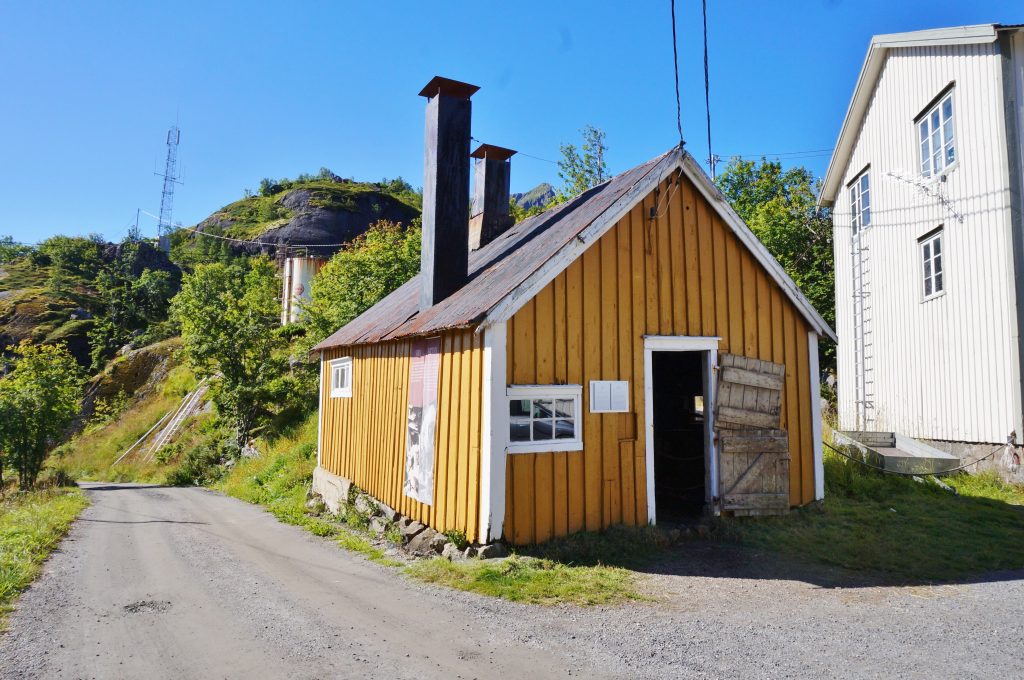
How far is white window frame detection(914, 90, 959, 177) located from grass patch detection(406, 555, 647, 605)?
37.3 ft

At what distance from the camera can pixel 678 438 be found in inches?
455

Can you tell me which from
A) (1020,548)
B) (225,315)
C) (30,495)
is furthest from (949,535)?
(225,315)

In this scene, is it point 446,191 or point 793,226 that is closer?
point 446,191

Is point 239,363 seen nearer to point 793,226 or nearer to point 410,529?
point 410,529

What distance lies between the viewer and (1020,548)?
7652 mm

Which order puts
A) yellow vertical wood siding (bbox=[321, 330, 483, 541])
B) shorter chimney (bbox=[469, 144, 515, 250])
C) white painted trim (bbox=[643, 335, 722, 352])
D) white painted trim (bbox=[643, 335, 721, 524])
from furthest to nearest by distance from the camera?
shorter chimney (bbox=[469, 144, 515, 250]) → white painted trim (bbox=[643, 335, 722, 352]) → white painted trim (bbox=[643, 335, 721, 524]) → yellow vertical wood siding (bbox=[321, 330, 483, 541])

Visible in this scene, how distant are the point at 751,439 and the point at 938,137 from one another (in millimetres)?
9040

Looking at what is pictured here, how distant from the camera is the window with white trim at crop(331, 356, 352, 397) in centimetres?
1268

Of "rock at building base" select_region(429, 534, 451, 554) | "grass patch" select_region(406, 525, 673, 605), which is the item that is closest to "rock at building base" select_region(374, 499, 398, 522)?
"rock at building base" select_region(429, 534, 451, 554)

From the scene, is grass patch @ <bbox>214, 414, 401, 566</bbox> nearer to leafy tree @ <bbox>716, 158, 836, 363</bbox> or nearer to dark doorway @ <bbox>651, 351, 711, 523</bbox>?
dark doorway @ <bbox>651, 351, 711, 523</bbox>

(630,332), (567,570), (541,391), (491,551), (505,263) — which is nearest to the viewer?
(567,570)

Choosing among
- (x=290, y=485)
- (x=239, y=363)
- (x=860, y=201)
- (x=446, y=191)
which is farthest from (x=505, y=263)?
(x=239, y=363)

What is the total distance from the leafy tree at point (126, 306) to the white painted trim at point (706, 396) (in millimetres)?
42964

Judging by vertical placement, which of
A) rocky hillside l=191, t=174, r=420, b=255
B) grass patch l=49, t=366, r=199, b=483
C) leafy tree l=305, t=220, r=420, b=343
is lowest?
grass patch l=49, t=366, r=199, b=483
